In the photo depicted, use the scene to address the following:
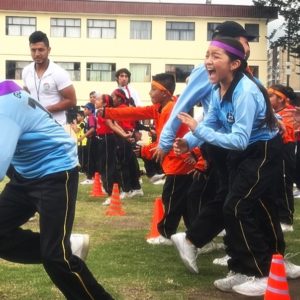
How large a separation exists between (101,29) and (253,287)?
42.8 m

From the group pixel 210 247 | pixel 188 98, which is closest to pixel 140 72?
pixel 210 247

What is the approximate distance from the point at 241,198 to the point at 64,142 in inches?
55.9

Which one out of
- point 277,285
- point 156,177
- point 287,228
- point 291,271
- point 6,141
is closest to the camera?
point 6,141

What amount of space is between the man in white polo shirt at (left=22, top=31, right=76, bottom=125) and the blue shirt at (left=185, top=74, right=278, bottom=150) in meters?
2.42

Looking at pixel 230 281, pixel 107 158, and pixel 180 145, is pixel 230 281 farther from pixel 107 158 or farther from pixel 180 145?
pixel 107 158

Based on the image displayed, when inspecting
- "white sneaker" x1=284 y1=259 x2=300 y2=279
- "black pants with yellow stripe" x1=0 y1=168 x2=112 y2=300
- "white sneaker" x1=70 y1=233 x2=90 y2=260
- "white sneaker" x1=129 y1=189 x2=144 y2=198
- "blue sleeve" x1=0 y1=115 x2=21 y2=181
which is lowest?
"white sneaker" x1=129 y1=189 x2=144 y2=198

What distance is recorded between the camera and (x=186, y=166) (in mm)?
6359

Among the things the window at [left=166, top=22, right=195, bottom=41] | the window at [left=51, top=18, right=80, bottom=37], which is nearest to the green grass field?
the window at [left=51, top=18, right=80, bottom=37]

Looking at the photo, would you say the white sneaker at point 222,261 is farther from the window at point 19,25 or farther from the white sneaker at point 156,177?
the window at point 19,25

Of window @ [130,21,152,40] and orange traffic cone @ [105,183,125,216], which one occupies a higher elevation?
window @ [130,21,152,40]

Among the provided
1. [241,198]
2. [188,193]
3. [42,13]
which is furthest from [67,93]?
[42,13]

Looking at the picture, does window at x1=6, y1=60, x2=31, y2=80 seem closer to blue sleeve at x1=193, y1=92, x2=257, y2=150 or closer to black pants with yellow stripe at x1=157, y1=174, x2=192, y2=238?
black pants with yellow stripe at x1=157, y1=174, x2=192, y2=238

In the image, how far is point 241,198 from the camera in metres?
4.64

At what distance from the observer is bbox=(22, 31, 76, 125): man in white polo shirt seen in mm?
6836
